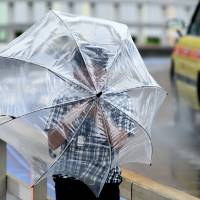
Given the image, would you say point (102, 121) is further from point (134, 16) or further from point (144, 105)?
point (134, 16)

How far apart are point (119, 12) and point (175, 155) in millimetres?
37240

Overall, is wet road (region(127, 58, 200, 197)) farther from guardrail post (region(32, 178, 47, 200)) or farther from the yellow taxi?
guardrail post (region(32, 178, 47, 200))

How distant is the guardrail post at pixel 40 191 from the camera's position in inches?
171

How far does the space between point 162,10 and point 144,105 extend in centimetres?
4348

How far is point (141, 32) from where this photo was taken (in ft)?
148

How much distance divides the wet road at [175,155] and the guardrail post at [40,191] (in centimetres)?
248

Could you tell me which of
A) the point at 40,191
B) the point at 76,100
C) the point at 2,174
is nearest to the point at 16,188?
the point at 2,174

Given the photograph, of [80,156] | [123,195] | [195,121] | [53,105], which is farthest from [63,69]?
[195,121]

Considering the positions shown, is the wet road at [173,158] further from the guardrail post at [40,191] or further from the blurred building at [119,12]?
the blurred building at [119,12]

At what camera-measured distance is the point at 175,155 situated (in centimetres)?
843

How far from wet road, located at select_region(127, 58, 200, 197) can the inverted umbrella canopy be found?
3.08 meters

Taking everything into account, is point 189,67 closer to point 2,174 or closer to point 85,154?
point 2,174

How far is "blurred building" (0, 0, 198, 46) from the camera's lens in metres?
43.1

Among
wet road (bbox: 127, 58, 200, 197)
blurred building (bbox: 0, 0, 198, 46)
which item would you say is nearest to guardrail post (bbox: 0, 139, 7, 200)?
wet road (bbox: 127, 58, 200, 197)
